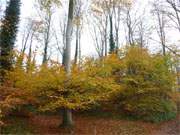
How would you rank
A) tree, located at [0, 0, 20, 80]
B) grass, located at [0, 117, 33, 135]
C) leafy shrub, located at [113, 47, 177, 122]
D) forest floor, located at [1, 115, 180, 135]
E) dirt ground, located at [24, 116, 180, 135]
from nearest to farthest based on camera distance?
grass, located at [0, 117, 33, 135]
forest floor, located at [1, 115, 180, 135]
dirt ground, located at [24, 116, 180, 135]
leafy shrub, located at [113, 47, 177, 122]
tree, located at [0, 0, 20, 80]

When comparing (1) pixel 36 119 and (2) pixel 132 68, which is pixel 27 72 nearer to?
Answer: (1) pixel 36 119

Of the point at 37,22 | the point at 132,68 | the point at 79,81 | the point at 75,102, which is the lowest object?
the point at 75,102

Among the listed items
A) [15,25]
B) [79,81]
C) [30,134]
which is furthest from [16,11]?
[30,134]

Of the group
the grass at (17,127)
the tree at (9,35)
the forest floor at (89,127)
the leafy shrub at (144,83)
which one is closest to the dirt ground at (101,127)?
the forest floor at (89,127)

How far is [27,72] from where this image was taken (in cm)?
1709

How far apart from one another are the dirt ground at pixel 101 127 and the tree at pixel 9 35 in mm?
6373

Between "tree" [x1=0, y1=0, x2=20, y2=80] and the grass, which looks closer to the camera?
the grass

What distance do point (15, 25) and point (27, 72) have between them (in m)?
11.9

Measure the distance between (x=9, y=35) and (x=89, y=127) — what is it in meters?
12.0

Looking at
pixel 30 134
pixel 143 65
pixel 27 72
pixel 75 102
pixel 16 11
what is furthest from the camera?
pixel 16 11

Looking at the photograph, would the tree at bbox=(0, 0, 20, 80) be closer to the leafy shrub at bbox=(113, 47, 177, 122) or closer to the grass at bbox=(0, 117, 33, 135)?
the grass at bbox=(0, 117, 33, 135)

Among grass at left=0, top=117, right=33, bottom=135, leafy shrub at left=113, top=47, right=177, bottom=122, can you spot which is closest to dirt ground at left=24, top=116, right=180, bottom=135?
grass at left=0, top=117, right=33, bottom=135

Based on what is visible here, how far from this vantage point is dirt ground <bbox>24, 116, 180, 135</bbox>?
54.0ft

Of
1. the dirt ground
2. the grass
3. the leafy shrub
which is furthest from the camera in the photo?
the leafy shrub
